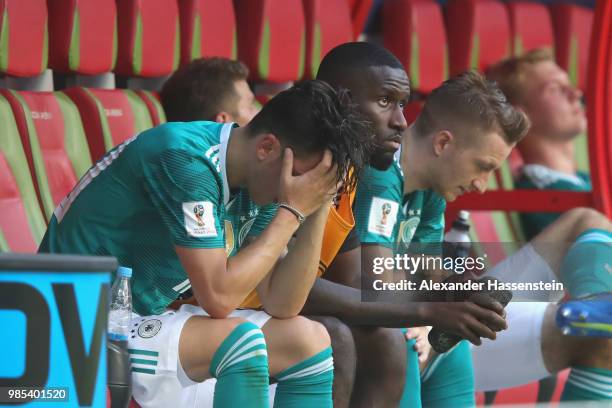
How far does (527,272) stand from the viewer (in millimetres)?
Answer: 3453

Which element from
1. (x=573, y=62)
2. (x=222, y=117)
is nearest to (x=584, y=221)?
(x=222, y=117)

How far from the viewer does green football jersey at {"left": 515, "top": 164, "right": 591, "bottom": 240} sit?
486 centimetres

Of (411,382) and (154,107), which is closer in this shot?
(411,382)

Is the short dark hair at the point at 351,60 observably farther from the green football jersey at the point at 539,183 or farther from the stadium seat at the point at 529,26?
the stadium seat at the point at 529,26

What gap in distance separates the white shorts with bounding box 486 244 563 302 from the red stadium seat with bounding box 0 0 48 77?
126 cm

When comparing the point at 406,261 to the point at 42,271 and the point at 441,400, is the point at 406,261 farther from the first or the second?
the point at 42,271

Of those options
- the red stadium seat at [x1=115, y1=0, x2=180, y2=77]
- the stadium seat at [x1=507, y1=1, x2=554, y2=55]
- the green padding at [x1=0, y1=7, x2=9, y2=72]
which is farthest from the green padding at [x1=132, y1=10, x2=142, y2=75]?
the stadium seat at [x1=507, y1=1, x2=554, y2=55]

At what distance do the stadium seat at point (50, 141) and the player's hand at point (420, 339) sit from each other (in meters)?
0.94

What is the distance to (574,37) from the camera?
559 cm

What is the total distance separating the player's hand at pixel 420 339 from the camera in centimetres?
294

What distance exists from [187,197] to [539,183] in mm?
2711

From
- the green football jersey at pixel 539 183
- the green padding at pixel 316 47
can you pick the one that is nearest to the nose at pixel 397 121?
the green padding at pixel 316 47

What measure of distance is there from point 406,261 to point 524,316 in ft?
1.48

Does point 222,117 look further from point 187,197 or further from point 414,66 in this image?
point 414,66
